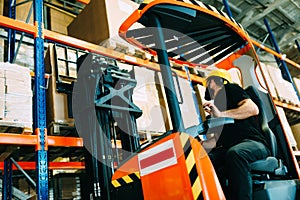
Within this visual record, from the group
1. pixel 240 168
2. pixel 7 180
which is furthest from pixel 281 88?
pixel 7 180

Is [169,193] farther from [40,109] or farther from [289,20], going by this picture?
[289,20]

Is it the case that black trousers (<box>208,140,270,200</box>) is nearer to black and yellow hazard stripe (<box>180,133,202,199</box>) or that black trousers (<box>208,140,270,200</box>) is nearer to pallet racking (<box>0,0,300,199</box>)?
black and yellow hazard stripe (<box>180,133,202,199</box>)

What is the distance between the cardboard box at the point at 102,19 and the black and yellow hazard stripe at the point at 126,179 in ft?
7.17

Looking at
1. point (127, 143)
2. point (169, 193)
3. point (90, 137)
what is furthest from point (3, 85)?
point (169, 193)

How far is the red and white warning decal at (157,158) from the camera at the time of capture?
188 cm

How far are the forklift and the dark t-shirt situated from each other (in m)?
0.08

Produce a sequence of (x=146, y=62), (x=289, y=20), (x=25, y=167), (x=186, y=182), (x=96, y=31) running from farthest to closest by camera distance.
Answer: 1. (x=289, y=20)
2. (x=146, y=62)
3. (x=96, y=31)
4. (x=25, y=167)
5. (x=186, y=182)

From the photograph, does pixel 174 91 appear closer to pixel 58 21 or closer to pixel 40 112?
pixel 40 112

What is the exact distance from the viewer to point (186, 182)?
1.76 metres

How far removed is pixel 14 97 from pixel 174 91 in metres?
1.92

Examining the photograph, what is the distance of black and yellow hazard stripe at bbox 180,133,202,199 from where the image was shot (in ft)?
5.70

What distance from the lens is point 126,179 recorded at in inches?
92.8

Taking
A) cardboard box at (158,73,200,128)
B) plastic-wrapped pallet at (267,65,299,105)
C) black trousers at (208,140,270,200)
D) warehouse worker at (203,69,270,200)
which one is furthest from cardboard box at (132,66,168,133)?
plastic-wrapped pallet at (267,65,299,105)

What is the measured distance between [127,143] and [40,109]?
102 cm
